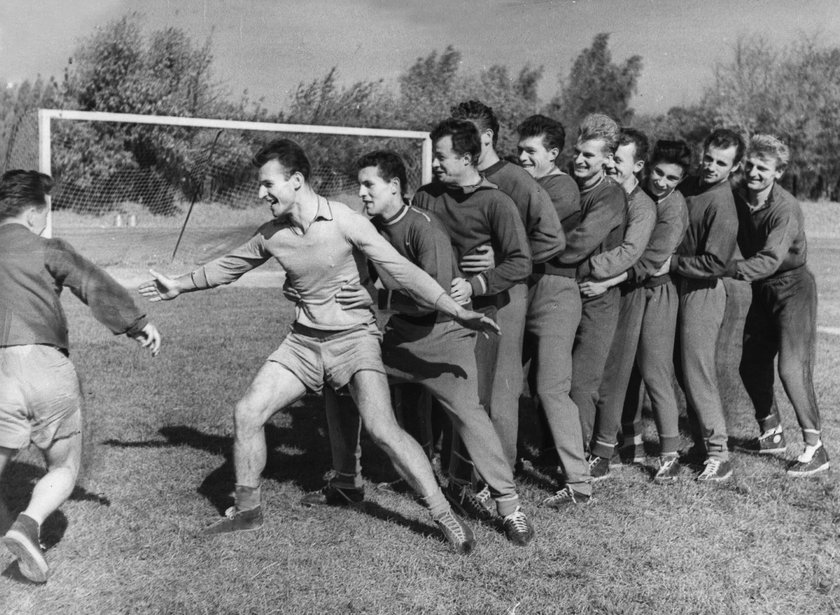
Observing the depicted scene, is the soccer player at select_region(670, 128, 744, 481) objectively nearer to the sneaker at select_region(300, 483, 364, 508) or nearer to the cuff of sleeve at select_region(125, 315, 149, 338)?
→ the sneaker at select_region(300, 483, 364, 508)

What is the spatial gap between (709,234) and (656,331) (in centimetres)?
66

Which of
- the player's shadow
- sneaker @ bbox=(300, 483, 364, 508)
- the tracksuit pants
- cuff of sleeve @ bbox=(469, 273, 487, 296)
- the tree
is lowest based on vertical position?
the player's shadow

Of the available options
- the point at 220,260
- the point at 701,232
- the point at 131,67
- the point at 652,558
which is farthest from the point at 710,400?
the point at 131,67

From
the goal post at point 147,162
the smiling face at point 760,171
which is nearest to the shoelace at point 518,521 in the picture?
the smiling face at point 760,171

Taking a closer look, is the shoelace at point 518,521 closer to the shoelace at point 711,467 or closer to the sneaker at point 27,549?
the shoelace at point 711,467

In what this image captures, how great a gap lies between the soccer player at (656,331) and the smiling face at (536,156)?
0.69m

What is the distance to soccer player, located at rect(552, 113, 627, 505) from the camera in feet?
16.5

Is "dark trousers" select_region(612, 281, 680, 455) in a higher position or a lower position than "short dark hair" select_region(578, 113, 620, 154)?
lower

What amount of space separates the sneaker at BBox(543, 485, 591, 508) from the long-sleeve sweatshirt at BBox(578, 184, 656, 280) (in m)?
1.22

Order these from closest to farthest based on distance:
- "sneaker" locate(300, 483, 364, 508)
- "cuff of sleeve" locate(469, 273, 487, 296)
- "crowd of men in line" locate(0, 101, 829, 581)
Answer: "crowd of men in line" locate(0, 101, 829, 581) < "cuff of sleeve" locate(469, 273, 487, 296) < "sneaker" locate(300, 483, 364, 508)

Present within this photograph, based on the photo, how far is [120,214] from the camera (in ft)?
54.7

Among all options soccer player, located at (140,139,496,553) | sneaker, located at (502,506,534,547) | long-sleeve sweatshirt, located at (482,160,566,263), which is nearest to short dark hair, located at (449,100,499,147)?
long-sleeve sweatshirt, located at (482,160,566,263)

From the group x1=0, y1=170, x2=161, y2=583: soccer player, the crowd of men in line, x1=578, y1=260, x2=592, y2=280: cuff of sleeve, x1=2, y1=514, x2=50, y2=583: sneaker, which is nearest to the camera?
x1=2, y1=514, x2=50, y2=583: sneaker

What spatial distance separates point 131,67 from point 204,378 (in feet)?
42.0
